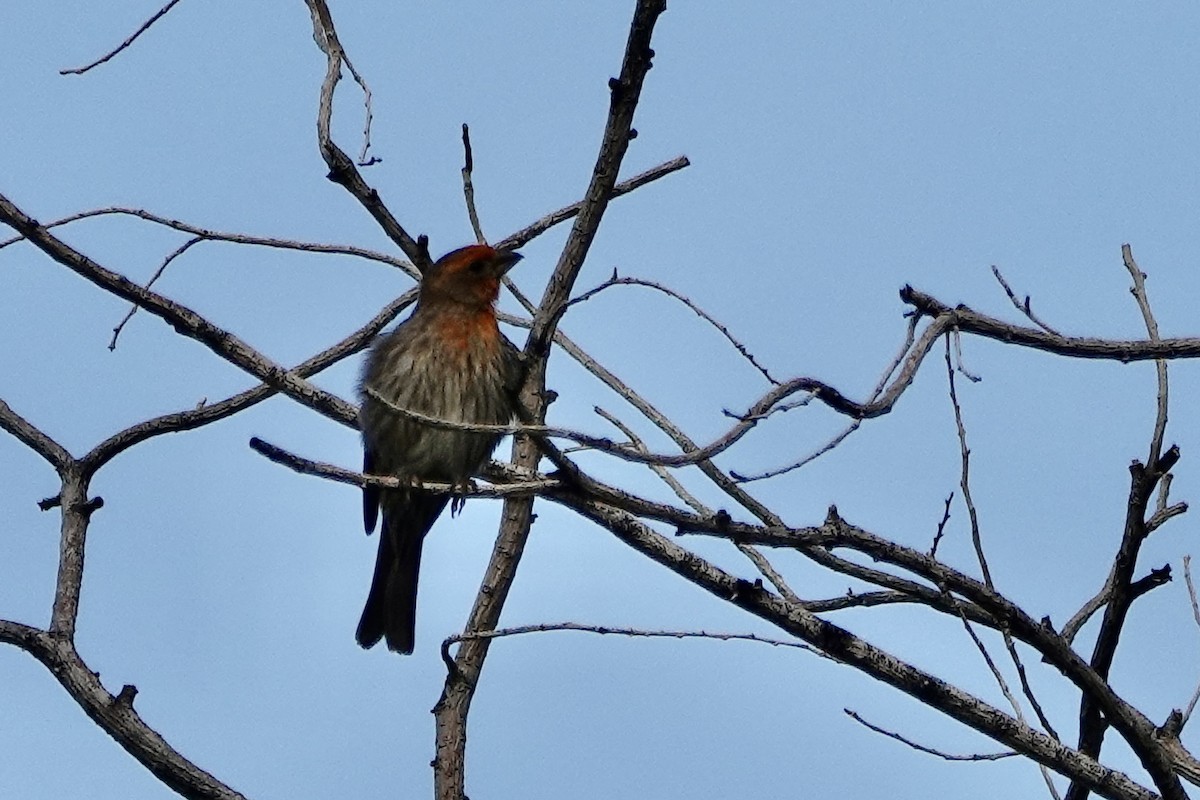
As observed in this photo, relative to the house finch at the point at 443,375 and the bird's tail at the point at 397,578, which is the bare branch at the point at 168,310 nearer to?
the house finch at the point at 443,375

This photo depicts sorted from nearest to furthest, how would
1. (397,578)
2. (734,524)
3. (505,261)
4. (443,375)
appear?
1. (734,524)
2. (443,375)
3. (505,261)
4. (397,578)

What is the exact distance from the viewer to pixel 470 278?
7.30m

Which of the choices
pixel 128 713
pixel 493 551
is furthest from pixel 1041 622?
pixel 128 713

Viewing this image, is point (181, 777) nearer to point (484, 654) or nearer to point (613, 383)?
point (484, 654)

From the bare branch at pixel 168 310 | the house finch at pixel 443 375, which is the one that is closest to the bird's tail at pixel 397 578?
the house finch at pixel 443 375

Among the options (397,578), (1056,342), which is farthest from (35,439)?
(1056,342)

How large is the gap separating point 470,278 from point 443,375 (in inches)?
19.9

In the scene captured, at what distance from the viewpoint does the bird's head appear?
726 cm

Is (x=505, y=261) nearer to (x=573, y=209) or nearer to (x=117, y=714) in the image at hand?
(x=573, y=209)

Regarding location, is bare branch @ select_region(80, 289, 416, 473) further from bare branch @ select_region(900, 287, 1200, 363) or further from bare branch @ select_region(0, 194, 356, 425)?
bare branch @ select_region(900, 287, 1200, 363)

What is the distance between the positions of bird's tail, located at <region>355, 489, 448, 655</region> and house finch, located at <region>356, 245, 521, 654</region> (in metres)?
0.10

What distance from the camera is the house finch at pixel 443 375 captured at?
704cm

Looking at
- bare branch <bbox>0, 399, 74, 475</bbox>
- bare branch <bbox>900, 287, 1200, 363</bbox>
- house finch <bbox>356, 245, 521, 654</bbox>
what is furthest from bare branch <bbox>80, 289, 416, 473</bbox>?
bare branch <bbox>900, 287, 1200, 363</bbox>

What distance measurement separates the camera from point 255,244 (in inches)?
226
